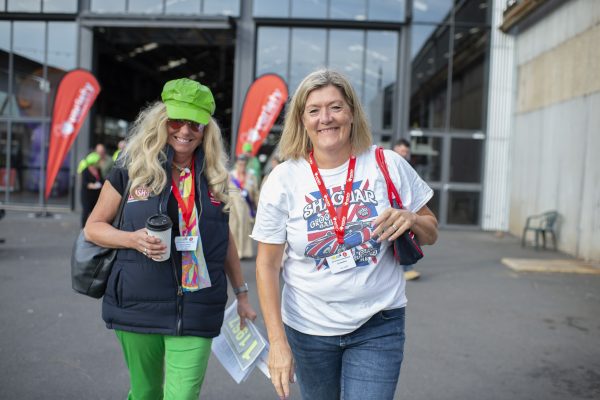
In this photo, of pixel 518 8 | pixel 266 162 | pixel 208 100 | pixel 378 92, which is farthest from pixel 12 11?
pixel 208 100

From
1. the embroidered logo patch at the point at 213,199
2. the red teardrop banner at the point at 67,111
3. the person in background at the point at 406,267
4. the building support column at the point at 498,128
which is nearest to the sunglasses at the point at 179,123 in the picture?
the embroidered logo patch at the point at 213,199

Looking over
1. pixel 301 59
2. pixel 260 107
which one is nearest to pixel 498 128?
pixel 301 59

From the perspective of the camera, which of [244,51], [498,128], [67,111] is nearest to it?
[67,111]

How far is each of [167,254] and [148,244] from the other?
93 millimetres

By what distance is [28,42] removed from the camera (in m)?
18.0

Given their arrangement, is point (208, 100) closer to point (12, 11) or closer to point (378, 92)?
point (378, 92)

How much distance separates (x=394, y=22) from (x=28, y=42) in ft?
37.9

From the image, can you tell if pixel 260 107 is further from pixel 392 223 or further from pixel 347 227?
pixel 392 223

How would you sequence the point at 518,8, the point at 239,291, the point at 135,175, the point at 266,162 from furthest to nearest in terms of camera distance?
1. the point at 266,162
2. the point at 518,8
3. the point at 239,291
4. the point at 135,175

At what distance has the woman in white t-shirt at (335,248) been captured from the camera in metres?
2.17

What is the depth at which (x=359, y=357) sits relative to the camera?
2.24 m

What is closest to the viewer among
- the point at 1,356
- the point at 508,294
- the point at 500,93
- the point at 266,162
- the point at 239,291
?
the point at 239,291

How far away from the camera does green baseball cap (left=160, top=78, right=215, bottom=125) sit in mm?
2629

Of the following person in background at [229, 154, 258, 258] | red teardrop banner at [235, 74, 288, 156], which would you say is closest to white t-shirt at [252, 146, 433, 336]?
person in background at [229, 154, 258, 258]
